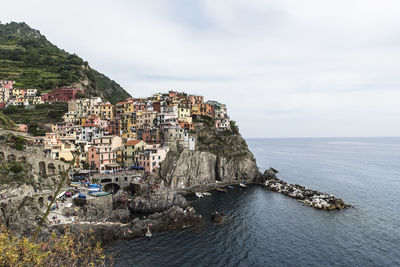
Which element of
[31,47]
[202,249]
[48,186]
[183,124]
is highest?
[31,47]

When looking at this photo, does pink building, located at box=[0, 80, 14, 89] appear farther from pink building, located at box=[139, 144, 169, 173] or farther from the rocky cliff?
the rocky cliff

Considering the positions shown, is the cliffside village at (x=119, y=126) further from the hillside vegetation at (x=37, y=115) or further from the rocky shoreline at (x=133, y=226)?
the rocky shoreline at (x=133, y=226)

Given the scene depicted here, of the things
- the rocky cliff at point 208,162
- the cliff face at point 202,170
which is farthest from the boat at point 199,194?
the cliff face at point 202,170

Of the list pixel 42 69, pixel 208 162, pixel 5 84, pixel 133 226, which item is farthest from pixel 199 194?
pixel 42 69

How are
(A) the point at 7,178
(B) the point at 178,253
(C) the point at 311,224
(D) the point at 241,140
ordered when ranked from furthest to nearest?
(D) the point at 241,140
(C) the point at 311,224
(A) the point at 7,178
(B) the point at 178,253

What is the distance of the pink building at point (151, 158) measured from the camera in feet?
243

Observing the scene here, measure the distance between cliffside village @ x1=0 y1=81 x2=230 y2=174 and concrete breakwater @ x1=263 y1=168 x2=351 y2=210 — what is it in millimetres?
30954

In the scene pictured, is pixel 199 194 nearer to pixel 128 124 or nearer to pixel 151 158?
Result: pixel 151 158

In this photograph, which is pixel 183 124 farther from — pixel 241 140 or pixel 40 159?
pixel 40 159

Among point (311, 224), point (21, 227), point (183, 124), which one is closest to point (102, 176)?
point (21, 227)

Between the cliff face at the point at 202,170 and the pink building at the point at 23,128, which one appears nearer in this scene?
the cliff face at the point at 202,170

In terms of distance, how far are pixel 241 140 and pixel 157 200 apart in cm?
5201

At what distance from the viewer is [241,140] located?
10125 cm

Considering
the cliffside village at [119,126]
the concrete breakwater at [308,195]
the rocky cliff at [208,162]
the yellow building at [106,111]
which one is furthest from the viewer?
the yellow building at [106,111]
